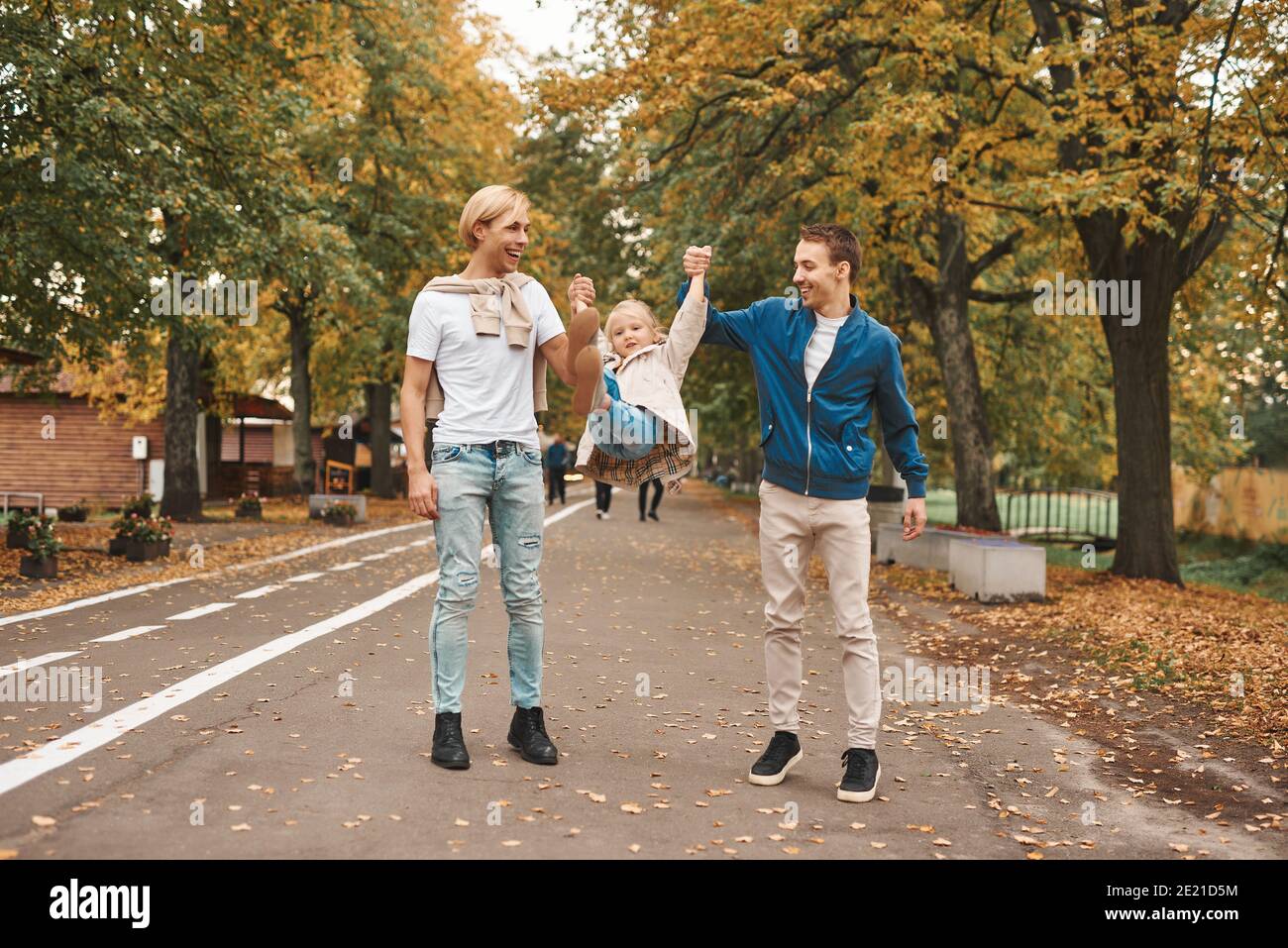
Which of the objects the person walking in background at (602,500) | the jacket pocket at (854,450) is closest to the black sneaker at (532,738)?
the jacket pocket at (854,450)

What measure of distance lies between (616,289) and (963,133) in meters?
18.8

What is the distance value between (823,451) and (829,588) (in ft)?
1.79

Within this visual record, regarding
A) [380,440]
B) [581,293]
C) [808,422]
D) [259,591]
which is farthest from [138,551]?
[380,440]

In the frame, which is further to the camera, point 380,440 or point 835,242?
point 380,440

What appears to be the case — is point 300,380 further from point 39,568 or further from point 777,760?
point 777,760

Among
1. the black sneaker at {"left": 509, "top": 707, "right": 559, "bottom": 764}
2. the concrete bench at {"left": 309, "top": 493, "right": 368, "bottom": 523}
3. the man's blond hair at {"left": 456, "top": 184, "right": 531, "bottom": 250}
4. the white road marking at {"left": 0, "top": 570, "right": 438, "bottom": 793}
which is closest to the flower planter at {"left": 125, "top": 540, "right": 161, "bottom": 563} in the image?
the white road marking at {"left": 0, "top": 570, "right": 438, "bottom": 793}

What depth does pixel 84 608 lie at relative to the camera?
33.9 feet

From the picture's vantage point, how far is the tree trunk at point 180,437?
2253 centimetres

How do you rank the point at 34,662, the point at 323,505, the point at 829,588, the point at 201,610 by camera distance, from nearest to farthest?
the point at 829,588, the point at 34,662, the point at 201,610, the point at 323,505

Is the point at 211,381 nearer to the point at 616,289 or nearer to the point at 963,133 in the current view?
the point at 616,289

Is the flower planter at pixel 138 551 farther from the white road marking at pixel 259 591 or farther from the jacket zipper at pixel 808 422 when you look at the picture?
the jacket zipper at pixel 808 422

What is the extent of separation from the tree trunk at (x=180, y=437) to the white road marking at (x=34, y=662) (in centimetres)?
1534

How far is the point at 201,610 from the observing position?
10234mm

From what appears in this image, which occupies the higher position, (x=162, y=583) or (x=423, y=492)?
(x=423, y=492)
